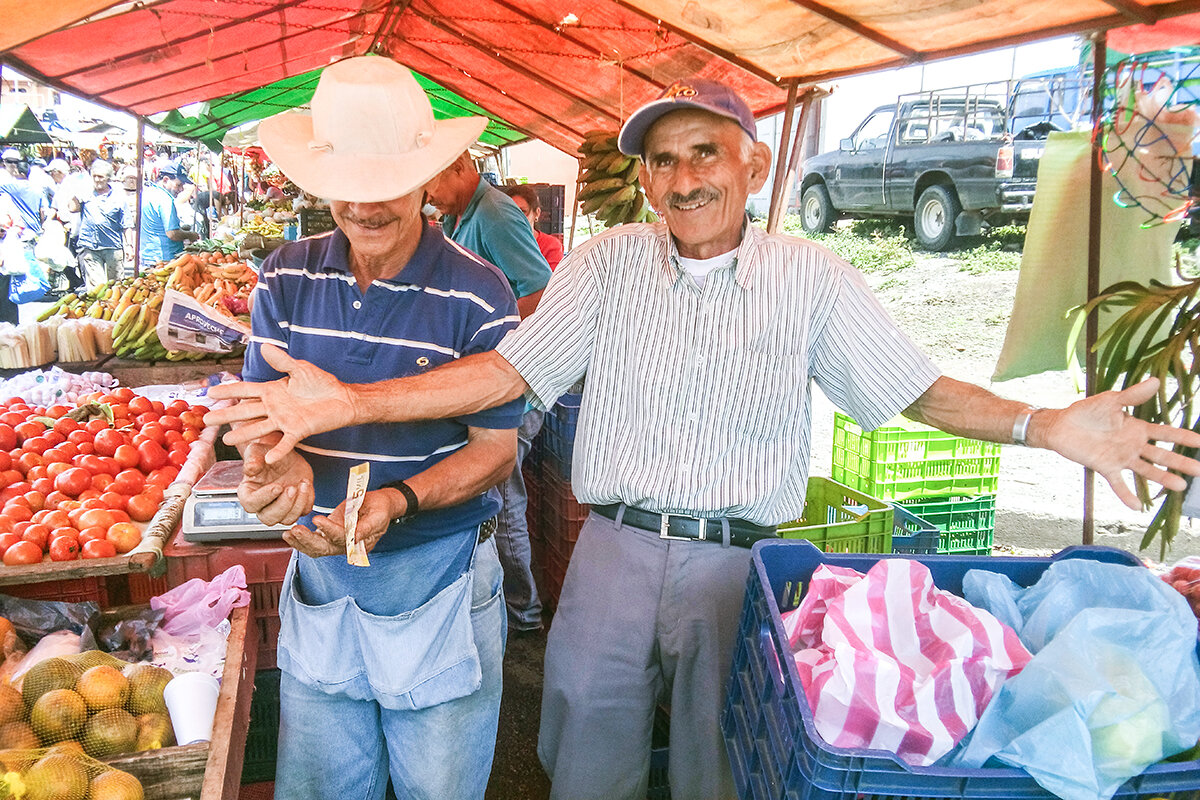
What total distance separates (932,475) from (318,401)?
10.3ft

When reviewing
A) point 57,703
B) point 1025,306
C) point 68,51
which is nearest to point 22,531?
point 57,703

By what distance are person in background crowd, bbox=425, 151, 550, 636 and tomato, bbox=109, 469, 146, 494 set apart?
147cm

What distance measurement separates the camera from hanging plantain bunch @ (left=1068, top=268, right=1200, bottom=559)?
209cm

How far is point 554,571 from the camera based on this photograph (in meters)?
4.09

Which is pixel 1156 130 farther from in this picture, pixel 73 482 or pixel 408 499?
pixel 73 482

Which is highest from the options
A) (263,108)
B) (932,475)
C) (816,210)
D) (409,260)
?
(263,108)

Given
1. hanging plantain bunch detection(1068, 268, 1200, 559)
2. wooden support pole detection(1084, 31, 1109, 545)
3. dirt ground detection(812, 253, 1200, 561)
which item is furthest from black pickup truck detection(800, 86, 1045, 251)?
hanging plantain bunch detection(1068, 268, 1200, 559)

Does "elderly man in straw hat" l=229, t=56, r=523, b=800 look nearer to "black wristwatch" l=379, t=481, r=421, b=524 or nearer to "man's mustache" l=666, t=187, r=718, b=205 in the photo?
"black wristwatch" l=379, t=481, r=421, b=524

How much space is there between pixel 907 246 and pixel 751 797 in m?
13.4

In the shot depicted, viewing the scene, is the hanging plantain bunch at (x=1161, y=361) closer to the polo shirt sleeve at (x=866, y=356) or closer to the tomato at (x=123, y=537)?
the polo shirt sleeve at (x=866, y=356)

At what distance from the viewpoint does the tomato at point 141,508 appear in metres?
2.86

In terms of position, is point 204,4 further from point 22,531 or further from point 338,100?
point 338,100

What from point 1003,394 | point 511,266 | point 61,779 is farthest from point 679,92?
point 1003,394

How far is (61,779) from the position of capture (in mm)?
1608
